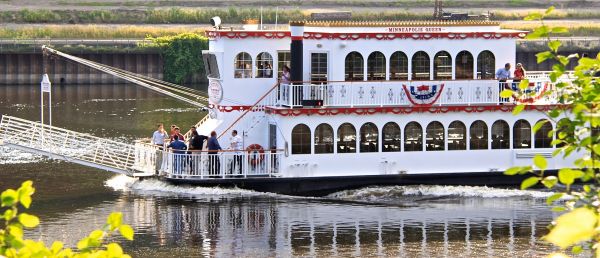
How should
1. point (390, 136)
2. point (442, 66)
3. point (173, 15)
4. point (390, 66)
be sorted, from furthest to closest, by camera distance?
1. point (173, 15)
2. point (442, 66)
3. point (390, 66)
4. point (390, 136)

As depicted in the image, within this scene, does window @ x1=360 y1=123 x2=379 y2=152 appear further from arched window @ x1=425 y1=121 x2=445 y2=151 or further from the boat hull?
arched window @ x1=425 y1=121 x2=445 y2=151

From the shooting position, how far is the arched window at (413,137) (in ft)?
116

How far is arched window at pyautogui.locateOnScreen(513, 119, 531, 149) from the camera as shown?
35844 mm

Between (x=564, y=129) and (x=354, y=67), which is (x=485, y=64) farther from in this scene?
(x=564, y=129)

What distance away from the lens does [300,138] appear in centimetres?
3450

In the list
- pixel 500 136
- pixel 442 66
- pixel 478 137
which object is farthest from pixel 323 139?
pixel 500 136

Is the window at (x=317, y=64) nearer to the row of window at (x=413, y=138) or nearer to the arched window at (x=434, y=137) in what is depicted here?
the row of window at (x=413, y=138)

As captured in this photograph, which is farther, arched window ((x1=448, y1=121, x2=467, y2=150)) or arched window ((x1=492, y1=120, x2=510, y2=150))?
arched window ((x1=492, y1=120, x2=510, y2=150))

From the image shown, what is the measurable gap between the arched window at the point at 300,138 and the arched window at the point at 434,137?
324 cm

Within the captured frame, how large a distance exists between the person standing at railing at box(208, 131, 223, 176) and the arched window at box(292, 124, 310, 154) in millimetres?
1960

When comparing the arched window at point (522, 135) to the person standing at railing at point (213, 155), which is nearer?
the person standing at railing at point (213, 155)

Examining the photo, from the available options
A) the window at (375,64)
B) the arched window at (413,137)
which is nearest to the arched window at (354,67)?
the window at (375,64)

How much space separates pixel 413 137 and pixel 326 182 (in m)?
2.62

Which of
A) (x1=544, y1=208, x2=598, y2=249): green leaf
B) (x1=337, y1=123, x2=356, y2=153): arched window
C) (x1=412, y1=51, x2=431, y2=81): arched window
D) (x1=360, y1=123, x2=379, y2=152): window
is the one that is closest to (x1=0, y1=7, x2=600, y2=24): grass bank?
(x1=412, y1=51, x2=431, y2=81): arched window
